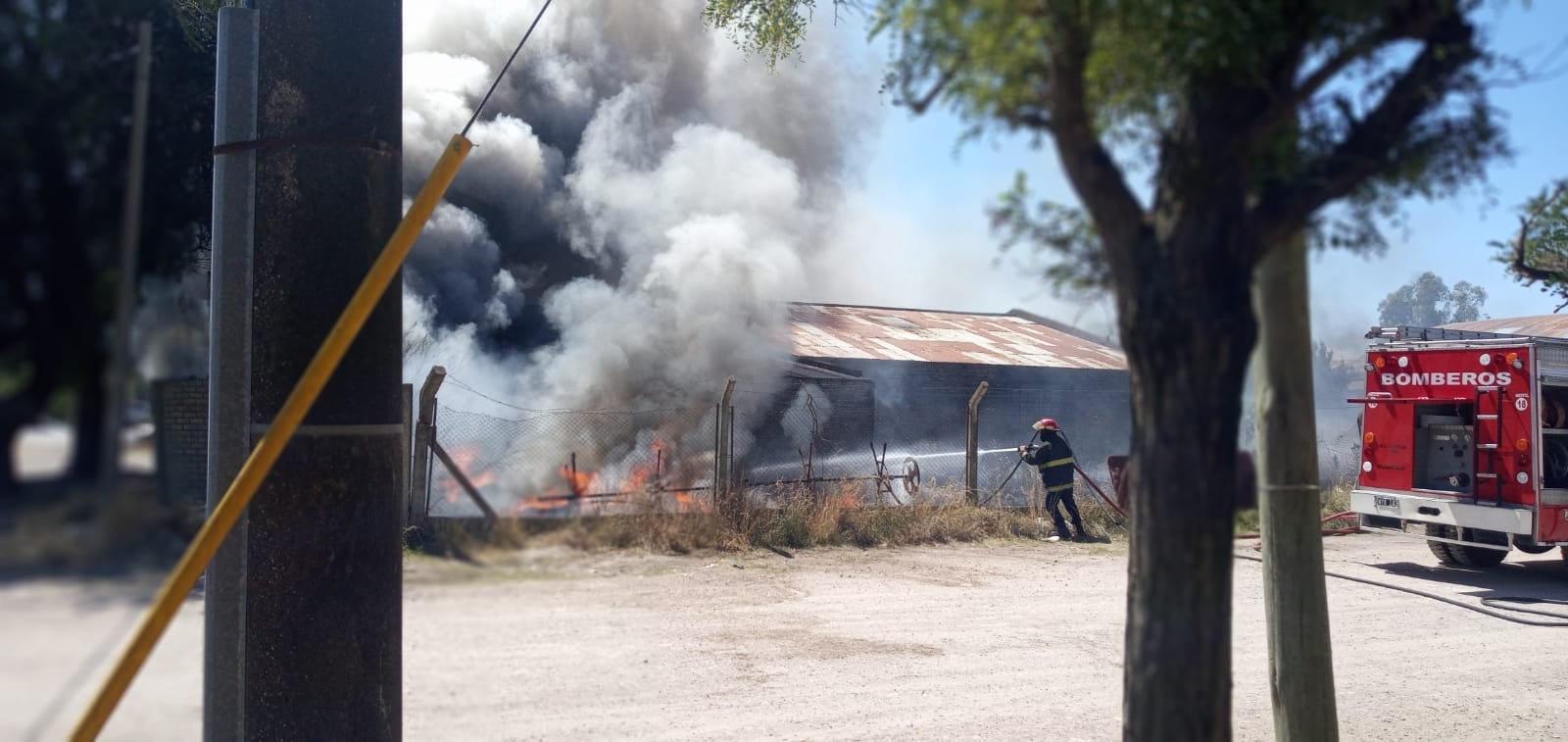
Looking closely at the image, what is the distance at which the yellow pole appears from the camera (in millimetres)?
2453

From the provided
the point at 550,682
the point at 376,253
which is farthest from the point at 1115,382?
the point at 376,253

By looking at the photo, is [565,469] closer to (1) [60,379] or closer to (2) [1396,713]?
(2) [1396,713]

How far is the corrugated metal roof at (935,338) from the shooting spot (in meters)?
19.4

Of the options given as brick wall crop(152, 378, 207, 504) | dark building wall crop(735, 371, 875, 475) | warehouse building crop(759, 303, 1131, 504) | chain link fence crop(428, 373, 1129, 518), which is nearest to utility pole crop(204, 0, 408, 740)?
brick wall crop(152, 378, 207, 504)

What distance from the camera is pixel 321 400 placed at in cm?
328

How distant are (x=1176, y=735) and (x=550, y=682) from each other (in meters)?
4.23

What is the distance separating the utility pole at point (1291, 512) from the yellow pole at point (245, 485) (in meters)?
2.37

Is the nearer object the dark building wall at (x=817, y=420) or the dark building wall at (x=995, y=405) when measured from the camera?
the dark building wall at (x=817, y=420)

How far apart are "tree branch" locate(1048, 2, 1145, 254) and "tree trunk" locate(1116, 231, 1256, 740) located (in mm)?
69

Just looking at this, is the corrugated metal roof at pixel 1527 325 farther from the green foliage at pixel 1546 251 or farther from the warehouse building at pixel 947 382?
the green foliage at pixel 1546 251

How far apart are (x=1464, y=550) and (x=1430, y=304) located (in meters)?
3.19

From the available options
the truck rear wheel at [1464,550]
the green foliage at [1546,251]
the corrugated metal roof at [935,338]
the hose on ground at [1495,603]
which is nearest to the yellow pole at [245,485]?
the green foliage at [1546,251]

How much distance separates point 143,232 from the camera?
2352mm

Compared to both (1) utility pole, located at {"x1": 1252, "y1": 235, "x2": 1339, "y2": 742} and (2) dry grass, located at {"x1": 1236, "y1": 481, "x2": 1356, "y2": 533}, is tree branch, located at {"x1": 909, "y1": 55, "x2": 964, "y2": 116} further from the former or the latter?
(2) dry grass, located at {"x1": 1236, "y1": 481, "x2": 1356, "y2": 533}
